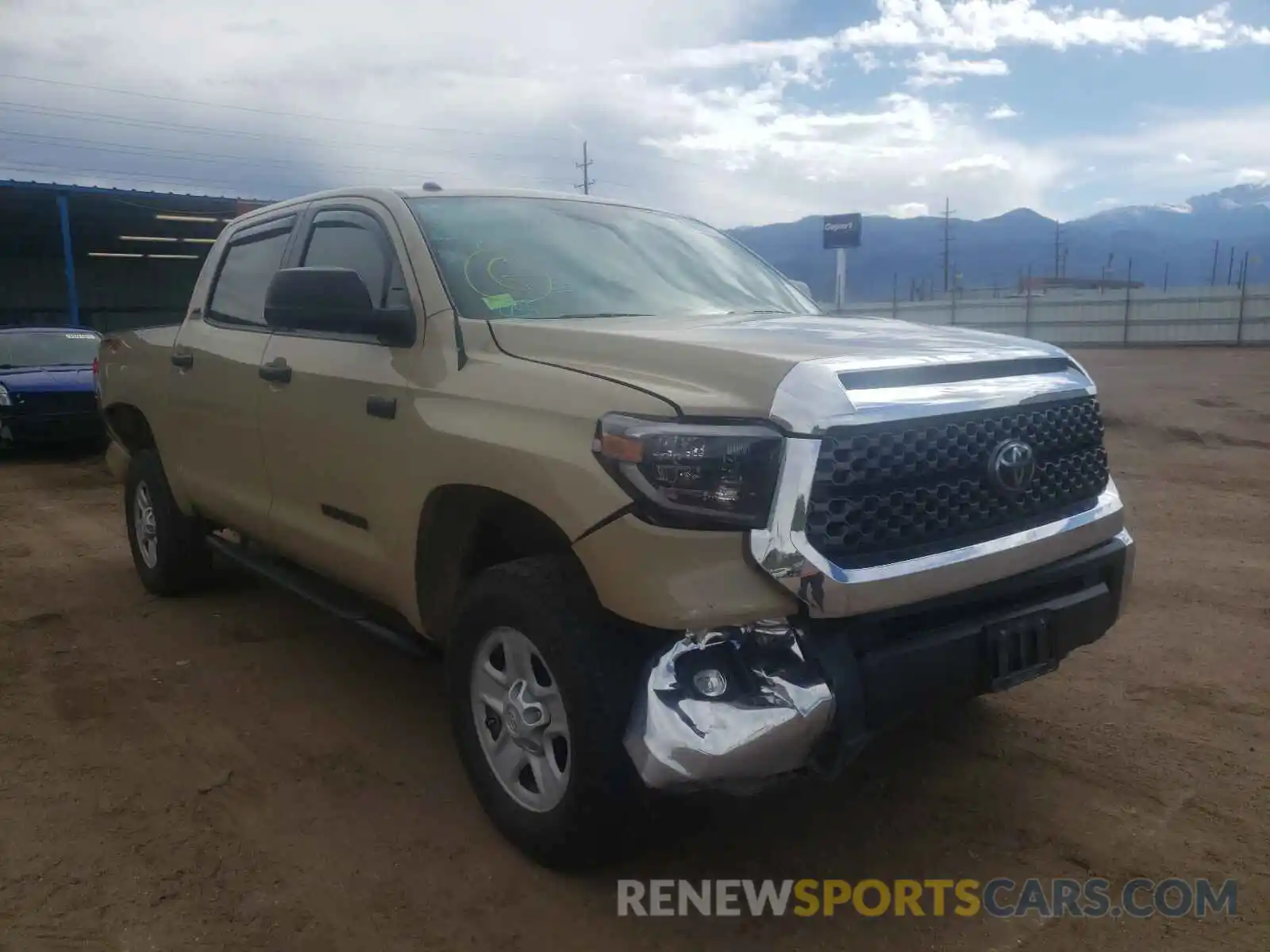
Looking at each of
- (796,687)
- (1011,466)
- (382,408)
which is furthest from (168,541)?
(1011,466)

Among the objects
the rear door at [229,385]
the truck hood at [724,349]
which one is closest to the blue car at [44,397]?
the rear door at [229,385]

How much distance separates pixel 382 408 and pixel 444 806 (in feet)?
4.24

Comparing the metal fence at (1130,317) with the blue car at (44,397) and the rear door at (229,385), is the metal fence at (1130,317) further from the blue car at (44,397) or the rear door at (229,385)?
the rear door at (229,385)

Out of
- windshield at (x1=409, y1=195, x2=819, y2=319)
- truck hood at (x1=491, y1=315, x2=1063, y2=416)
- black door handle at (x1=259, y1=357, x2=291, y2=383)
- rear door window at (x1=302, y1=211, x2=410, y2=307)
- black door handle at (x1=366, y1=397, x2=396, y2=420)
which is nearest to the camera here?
truck hood at (x1=491, y1=315, x2=1063, y2=416)

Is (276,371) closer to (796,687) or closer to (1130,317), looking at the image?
(796,687)

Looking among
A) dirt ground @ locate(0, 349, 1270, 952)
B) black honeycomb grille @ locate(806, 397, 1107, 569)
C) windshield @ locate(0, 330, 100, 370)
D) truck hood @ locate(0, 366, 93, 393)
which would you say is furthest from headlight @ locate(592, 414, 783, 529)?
windshield @ locate(0, 330, 100, 370)

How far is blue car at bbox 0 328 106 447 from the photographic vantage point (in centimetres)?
1100

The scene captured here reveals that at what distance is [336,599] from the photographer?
3.96 m

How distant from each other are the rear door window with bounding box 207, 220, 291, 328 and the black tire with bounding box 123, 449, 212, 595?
3.48 ft

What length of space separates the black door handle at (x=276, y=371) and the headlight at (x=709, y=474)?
2.01 metres

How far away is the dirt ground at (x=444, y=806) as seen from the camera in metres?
2.62

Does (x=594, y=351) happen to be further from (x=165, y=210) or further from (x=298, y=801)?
(x=165, y=210)

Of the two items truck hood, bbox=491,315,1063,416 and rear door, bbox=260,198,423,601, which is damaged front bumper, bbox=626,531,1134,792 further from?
rear door, bbox=260,198,423,601

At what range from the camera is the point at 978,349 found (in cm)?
293
